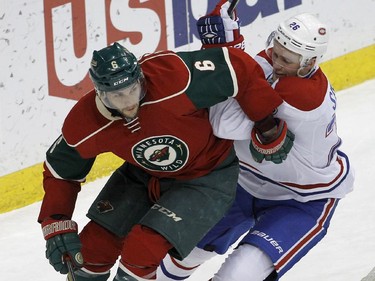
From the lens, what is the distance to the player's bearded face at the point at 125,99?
3314 mm

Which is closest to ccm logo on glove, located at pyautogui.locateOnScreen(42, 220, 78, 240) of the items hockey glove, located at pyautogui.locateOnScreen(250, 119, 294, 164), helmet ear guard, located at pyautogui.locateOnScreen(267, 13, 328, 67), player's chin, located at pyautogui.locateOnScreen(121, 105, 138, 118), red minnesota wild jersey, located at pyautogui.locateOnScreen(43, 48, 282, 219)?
red minnesota wild jersey, located at pyautogui.locateOnScreen(43, 48, 282, 219)

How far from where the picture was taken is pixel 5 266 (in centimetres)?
479

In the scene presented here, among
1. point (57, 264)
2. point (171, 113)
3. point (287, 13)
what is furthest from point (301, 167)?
point (287, 13)

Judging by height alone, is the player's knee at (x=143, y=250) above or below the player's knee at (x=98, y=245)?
above

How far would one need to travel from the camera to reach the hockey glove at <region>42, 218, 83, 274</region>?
141 inches

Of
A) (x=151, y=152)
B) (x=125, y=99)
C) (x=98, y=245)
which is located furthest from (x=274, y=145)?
(x=98, y=245)

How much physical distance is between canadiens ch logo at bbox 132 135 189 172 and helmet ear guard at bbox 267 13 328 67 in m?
0.49

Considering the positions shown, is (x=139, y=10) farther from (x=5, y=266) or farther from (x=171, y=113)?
(x=171, y=113)

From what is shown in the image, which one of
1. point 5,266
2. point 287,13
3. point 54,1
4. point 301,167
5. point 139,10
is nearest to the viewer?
point 301,167

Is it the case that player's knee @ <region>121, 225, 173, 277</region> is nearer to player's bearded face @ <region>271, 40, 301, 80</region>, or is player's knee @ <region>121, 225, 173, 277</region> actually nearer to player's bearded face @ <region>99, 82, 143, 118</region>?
player's bearded face @ <region>99, 82, 143, 118</region>

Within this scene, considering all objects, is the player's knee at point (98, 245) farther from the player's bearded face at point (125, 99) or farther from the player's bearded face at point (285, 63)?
the player's bearded face at point (285, 63)

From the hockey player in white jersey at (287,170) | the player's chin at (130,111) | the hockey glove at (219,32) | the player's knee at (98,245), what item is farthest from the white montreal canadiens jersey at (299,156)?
the player's knee at (98,245)

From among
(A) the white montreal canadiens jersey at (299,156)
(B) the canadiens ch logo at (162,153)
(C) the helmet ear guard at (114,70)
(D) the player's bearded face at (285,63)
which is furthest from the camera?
(D) the player's bearded face at (285,63)

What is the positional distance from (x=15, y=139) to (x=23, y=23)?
0.51 metres
